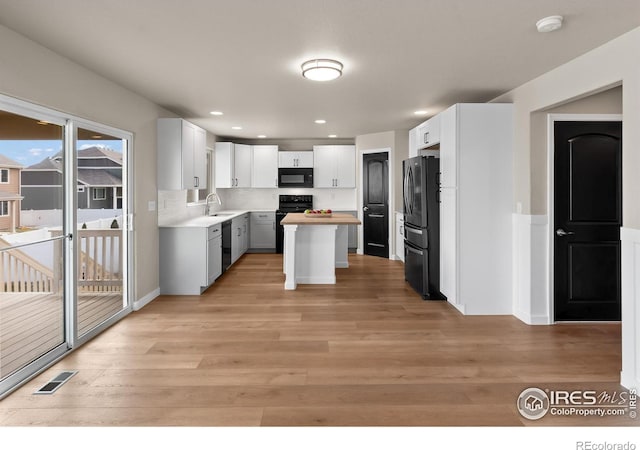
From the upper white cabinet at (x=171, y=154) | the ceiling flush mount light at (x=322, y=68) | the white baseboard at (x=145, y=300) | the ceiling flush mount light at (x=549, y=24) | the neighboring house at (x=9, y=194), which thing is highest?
the ceiling flush mount light at (x=322, y=68)

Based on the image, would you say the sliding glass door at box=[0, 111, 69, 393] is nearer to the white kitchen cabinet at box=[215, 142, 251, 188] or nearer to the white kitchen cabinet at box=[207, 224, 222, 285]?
the white kitchen cabinet at box=[207, 224, 222, 285]

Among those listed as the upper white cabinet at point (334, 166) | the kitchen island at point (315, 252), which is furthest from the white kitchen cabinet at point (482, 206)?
the upper white cabinet at point (334, 166)

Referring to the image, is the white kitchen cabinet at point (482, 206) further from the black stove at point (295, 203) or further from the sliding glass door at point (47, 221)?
the black stove at point (295, 203)

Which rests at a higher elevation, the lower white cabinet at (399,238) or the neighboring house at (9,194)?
the neighboring house at (9,194)

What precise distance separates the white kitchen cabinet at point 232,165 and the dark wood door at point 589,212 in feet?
19.1

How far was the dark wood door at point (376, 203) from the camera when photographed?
753 cm

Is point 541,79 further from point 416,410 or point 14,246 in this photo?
point 14,246

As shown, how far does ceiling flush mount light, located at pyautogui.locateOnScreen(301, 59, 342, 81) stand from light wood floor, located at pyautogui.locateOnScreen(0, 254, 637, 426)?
7.36 ft

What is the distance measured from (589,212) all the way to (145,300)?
468 cm

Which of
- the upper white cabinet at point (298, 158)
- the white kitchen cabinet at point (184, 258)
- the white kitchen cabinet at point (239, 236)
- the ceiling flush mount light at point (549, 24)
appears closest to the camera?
the ceiling flush mount light at point (549, 24)

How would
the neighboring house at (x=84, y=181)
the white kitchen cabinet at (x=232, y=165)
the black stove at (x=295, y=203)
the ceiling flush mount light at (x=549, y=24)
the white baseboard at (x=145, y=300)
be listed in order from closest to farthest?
the ceiling flush mount light at (x=549, y=24) → the neighboring house at (x=84, y=181) → the white baseboard at (x=145, y=300) → the white kitchen cabinet at (x=232, y=165) → the black stove at (x=295, y=203)

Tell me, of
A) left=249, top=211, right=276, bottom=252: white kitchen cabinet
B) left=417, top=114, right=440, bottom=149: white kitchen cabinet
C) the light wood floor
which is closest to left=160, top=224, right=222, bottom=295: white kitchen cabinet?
the light wood floor
